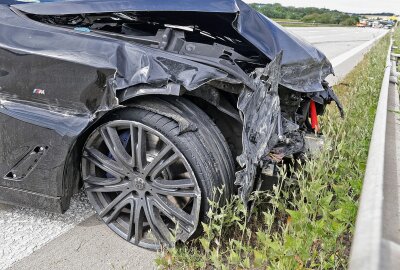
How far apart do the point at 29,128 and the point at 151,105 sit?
81cm

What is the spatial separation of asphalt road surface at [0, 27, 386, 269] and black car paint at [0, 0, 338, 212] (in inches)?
8.9

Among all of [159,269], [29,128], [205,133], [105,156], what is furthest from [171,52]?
[159,269]

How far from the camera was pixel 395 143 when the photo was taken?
366cm

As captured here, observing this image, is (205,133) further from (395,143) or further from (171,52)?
(395,143)

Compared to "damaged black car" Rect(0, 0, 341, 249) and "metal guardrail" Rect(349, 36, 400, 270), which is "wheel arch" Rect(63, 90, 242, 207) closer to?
"damaged black car" Rect(0, 0, 341, 249)

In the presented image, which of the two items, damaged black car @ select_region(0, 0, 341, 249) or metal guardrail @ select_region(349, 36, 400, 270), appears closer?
metal guardrail @ select_region(349, 36, 400, 270)

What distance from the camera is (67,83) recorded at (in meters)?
2.72

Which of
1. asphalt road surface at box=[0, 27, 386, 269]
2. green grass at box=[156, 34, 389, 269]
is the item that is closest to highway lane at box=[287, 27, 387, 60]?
green grass at box=[156, 34, 389, 269]

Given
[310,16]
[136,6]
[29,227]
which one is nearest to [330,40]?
[136,6]

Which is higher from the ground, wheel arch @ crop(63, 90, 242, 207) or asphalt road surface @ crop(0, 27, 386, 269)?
wheel arch @ crop(63, 90, 242, 207)

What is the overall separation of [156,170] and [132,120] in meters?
0.34

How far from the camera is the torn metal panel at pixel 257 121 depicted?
2.60 meters

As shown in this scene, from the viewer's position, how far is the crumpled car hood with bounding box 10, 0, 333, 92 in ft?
9.68

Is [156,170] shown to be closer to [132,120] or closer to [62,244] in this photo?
[132,120]
